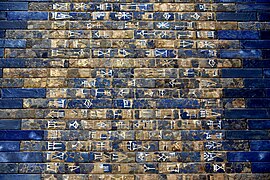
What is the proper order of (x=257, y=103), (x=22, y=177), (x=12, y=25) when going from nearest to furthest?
(x=22, y=177) < (x=257, y=103) < (x=12, y=25)

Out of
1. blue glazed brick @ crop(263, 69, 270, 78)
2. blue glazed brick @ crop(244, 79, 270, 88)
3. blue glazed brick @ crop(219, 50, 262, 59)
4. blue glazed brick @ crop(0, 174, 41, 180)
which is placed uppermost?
blue glazed brick @ crop(219, 50, 262, 59)

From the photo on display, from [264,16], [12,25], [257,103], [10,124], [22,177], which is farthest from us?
[264,16]

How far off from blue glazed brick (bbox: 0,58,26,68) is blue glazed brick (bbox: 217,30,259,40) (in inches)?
64.2

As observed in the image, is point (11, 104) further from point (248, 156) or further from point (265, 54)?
point (265, 54)

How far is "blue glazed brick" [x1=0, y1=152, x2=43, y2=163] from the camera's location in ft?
9.72

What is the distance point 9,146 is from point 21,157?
13cm

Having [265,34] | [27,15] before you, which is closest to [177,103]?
[265,34]

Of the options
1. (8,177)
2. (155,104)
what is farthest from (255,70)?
(8,177)

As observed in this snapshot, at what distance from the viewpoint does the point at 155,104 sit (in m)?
3.10

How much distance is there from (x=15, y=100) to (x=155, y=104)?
1099 millimetres

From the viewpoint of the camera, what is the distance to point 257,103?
3141mm

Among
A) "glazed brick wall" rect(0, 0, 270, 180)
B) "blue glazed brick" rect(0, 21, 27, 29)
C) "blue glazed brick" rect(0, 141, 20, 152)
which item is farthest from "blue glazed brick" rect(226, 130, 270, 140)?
"blue glazed brick" rect(0, 21, 27, 29)

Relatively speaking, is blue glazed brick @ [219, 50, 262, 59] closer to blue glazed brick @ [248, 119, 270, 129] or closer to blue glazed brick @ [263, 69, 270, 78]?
blue glazed brick @ [263, 69, 270, 78]

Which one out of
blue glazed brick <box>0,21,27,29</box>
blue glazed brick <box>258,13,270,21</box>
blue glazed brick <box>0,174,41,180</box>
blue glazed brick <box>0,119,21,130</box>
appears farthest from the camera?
blue glazed brick <box>258,13,270,21</box>
